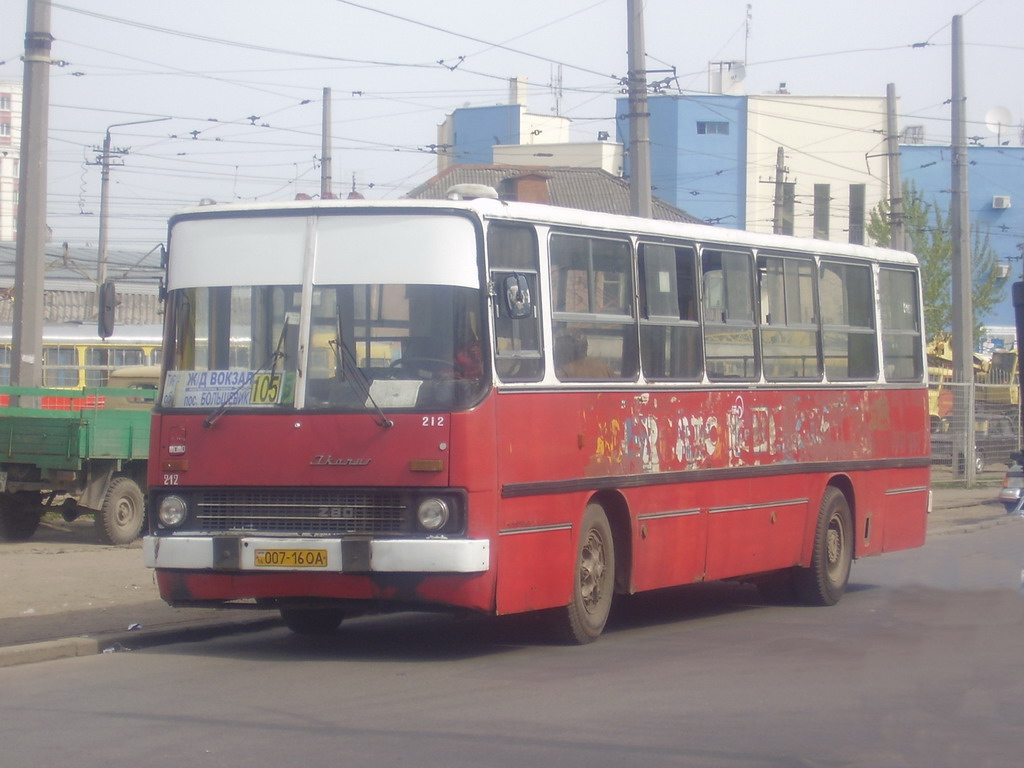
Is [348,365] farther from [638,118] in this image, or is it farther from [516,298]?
[638,118]

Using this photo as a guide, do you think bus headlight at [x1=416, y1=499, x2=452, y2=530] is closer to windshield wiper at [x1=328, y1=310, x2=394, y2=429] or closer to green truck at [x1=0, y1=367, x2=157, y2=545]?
windshield wiper at [x1=328, y1=310, x2=394, y2=429]

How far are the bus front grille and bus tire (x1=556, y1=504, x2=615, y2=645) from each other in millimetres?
1520

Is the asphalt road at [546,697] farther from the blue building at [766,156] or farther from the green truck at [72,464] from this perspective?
the blue building at [766,156]

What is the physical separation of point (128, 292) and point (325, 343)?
47.3 meters

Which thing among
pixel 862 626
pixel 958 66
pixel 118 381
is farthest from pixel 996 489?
pixel 862 626

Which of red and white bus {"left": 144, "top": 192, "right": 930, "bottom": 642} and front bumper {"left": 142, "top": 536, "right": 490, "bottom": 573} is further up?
red and white bus {"left": 144, "top": 192, "right": 930, "bottom": 642}

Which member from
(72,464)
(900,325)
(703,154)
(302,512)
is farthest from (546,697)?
(703,154)

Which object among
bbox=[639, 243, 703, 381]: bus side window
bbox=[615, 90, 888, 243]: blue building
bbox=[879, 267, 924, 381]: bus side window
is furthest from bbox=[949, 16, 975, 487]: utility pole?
bbox=[615, 90, 888, 243]: blue building

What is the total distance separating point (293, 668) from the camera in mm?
9602

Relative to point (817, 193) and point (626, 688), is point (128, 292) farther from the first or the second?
point (626, 688)

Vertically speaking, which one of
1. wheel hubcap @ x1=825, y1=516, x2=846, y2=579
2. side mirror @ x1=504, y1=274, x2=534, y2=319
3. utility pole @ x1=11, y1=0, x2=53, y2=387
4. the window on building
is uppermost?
the window on building

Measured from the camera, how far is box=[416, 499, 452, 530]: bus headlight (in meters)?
9.39

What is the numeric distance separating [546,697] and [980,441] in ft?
88.7

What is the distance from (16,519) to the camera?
18891 mm
